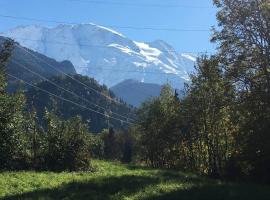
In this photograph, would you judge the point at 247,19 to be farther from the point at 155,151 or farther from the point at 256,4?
the point at 155,151

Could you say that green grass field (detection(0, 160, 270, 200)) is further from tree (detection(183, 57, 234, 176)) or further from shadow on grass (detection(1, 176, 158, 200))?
tree (detection(183, 57, 234, 176))

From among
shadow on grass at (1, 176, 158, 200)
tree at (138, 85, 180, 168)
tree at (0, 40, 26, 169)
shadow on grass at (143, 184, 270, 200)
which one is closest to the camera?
shadow on grass at (1, 176, 158, 200)

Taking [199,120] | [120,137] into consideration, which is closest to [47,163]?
[199,120]

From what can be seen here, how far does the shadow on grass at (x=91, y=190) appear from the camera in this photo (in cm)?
2098

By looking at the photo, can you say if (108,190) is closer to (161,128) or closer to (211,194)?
(211,194)

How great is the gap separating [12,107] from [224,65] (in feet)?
56.6

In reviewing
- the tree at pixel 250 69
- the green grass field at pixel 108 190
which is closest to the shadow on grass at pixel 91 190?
the green grass field at pixel 108 190

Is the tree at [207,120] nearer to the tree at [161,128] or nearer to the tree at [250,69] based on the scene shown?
the tree at [161,128]

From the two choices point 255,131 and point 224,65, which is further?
point 224,65

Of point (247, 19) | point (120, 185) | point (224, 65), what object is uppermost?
point (247, 19)

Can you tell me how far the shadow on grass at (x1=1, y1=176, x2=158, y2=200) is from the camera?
826 inches

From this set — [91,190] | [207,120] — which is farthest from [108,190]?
[207,120]

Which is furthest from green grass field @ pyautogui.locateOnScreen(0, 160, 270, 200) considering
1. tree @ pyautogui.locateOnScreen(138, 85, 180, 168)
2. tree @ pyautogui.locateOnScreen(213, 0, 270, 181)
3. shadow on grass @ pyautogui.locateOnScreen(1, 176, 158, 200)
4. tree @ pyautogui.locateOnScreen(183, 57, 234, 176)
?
tree @ pyautogui.locateOnScreen(138, 85, 180, 168)

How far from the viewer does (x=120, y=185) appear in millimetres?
25203
